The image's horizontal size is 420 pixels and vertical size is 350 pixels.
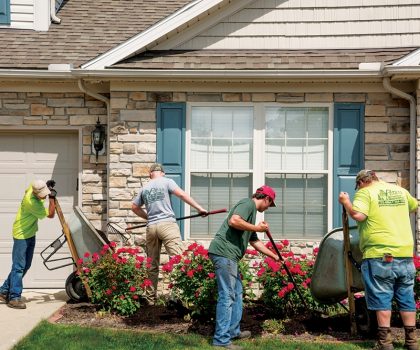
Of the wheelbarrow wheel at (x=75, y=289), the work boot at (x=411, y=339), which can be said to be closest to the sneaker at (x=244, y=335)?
the work boot at (x=411, y=339)

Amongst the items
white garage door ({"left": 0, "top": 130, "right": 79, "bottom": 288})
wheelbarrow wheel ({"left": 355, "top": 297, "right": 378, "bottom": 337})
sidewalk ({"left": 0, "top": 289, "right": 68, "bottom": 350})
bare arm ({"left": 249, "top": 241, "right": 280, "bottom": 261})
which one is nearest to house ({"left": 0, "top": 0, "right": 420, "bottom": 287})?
white garage door ({"left": 0, "top": 130, "right": 79, "bottom": 288})

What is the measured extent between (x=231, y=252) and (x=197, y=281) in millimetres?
954

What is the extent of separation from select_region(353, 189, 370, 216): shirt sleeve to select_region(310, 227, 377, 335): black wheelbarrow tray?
55 centimetres

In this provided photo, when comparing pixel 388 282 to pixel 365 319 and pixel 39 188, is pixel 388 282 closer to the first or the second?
pixel 365 319

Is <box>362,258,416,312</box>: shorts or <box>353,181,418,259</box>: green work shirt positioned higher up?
<box>353,181,418,259</box>: green work shirt

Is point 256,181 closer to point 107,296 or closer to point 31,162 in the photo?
point 107,296

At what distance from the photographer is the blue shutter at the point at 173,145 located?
8680 mm

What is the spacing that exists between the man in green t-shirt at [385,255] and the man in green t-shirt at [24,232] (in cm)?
353

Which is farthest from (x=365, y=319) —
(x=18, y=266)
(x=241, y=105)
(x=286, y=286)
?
(x=18, y=266)

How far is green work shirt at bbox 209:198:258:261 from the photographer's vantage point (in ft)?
20.5

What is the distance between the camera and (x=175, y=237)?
7719 mm

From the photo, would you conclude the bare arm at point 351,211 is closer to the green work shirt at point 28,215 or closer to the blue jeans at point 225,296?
the blue jeans at point 225,296

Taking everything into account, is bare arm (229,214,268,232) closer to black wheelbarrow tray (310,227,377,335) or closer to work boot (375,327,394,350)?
black wheelbarrow tray (310,227,377,335)

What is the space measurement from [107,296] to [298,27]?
4205 millimetres
